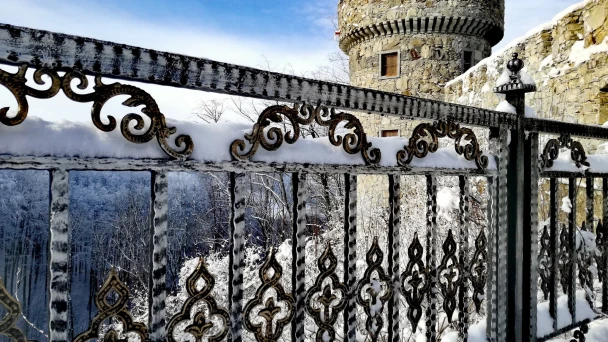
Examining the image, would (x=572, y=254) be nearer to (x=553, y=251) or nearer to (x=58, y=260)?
(x=553, y=251)

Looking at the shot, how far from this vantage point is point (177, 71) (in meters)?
1.08

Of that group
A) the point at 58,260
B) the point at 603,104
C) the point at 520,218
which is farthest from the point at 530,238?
the point at 603,104

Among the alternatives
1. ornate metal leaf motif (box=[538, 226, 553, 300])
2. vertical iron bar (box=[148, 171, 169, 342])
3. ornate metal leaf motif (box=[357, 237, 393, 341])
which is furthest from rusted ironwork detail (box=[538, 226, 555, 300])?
vertical iron bar (box=[148, 171, 169, 342])

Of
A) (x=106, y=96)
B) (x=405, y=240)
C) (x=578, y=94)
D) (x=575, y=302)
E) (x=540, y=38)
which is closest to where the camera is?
(x=106, y=96)

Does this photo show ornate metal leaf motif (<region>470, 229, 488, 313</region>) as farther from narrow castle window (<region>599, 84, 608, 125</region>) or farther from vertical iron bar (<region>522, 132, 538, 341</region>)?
narrow castle window (<region>599, 84, 608, 125</region>)

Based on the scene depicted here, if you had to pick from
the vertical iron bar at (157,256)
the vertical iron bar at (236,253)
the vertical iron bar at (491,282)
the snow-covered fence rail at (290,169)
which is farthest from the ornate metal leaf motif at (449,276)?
the vertical iron bar at (157,256)

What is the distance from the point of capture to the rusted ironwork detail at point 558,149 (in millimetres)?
2248

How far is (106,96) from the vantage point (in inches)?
38.6

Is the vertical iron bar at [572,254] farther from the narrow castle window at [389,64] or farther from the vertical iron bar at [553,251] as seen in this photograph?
the narrow castle window at [389,64]

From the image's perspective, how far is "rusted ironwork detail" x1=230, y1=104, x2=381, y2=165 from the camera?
1228mm

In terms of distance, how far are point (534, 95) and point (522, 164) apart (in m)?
6.35

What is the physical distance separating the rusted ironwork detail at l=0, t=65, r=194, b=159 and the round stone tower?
13126 millimetres

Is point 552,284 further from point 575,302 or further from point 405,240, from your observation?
point 405,240

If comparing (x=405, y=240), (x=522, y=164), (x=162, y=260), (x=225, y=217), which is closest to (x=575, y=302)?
(x=522, y=164)
